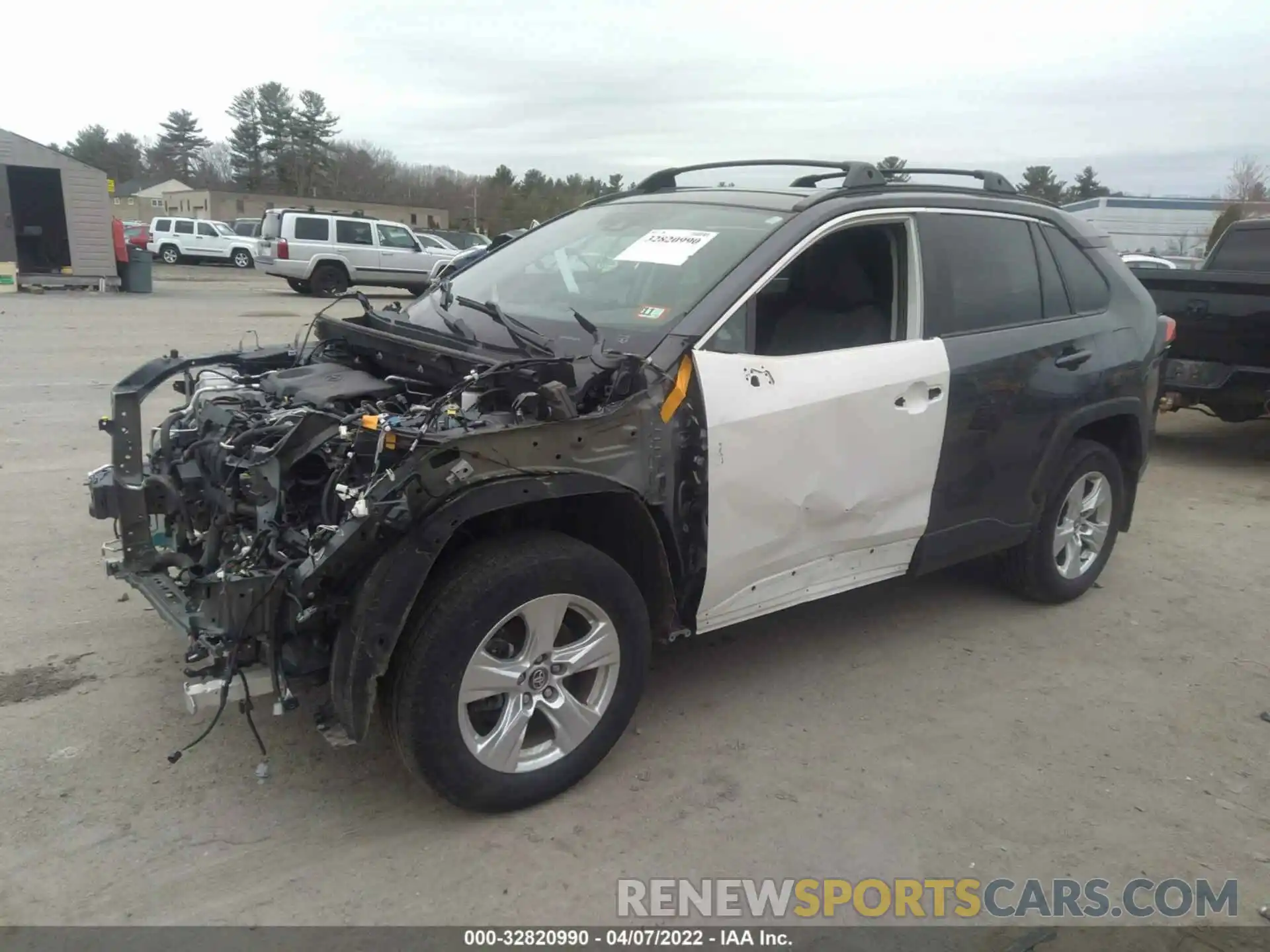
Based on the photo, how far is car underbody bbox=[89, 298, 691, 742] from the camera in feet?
8.97

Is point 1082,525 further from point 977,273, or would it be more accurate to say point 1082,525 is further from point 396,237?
point 396,237

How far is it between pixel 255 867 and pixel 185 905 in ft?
0.67

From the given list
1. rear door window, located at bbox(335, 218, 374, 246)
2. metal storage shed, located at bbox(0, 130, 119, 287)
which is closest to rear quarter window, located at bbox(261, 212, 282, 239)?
rear door window, located at bbox(335, 218, 374, 246)

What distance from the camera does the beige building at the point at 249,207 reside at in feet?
211

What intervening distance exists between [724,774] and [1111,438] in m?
2.98

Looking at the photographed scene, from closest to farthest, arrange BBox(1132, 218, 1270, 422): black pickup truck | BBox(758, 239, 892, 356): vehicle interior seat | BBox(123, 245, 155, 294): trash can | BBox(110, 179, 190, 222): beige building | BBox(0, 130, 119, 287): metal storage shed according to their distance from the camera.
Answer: BBox(758, 239, 892, 356): vehicle interior seat
BBox(1132, 218, 1270, 422): black pickup truck
BBox(0, 130, 119, 287): metal storage shed
BBox(123, 245, 155, 294): trash can
BBox(110, 179, 190, 222): beige building

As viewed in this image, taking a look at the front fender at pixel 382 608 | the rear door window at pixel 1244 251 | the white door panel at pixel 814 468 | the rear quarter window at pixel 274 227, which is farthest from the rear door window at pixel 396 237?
the front fender at pixel 382 608

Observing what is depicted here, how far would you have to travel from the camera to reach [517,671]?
3.01m

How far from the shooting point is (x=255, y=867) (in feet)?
9.25

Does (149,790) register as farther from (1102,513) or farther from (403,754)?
(1102,513)

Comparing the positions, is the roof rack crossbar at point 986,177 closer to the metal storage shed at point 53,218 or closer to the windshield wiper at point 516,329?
the windshield wiper at point 516,329

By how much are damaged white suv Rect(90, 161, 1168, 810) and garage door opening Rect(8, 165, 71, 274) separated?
20.1 m

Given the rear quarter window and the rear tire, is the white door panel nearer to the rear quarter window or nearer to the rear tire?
the rear tire

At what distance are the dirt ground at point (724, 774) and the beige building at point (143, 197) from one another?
184 feet
